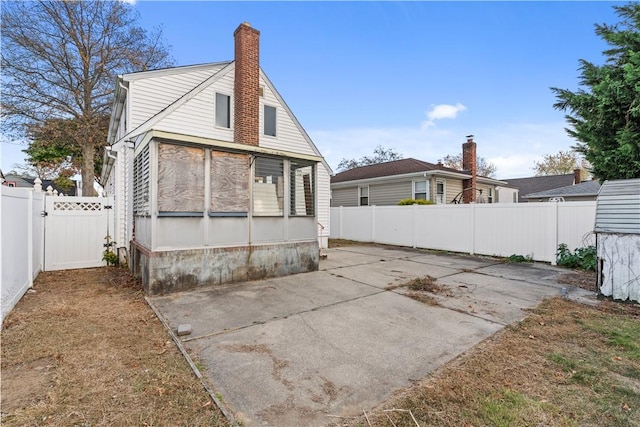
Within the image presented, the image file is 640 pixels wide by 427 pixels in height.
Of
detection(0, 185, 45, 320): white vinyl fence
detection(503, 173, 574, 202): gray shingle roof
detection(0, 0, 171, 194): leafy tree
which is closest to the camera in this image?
detection(0, 185, 45, 320): white vinyl fence

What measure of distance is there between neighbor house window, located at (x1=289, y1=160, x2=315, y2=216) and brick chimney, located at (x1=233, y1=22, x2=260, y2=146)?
3.02 metres

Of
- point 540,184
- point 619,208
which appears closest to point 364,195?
point 619,208

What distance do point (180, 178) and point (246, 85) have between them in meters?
5.25

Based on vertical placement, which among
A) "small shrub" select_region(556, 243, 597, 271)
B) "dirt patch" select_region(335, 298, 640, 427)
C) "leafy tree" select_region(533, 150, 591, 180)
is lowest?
"dirt patch" select_region(335, 298, 640, 427)

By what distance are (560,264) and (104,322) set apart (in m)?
11.1

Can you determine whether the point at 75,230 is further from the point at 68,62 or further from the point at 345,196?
the point at 345,196

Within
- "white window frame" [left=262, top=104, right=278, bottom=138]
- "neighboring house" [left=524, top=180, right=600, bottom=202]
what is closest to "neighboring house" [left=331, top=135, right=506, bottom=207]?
"neighboring house" [left=524, top=180, right=600, bottom=202]

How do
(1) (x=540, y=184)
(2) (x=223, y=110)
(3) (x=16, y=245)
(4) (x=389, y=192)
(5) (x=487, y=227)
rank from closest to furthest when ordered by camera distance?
(3) (x=16, y=245)
(2) (x=223, y=110)
(5) (x=487, y=227)
(4) (x=389, y=192)
(1) (x=540, y=184)

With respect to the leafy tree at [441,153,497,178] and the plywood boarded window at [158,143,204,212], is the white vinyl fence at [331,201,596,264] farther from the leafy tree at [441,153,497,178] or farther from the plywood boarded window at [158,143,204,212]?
the leafy tree at [441,153,497,178]

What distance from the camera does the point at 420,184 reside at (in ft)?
51.0

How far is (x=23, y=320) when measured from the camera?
4020mm

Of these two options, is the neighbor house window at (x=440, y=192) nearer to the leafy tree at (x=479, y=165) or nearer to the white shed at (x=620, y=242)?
the white shed at (x=620, y=242)

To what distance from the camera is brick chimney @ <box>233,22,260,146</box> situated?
939 centimetres

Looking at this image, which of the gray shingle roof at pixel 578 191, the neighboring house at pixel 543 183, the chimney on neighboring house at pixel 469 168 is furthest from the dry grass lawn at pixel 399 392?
the neighboring house at pixel 543 183
